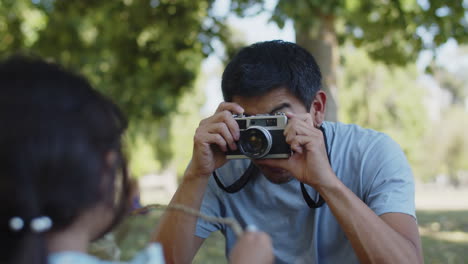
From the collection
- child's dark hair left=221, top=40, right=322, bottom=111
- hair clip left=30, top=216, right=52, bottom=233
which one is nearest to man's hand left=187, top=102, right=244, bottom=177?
child's dark hair left=221, top=40, right=322, bottom=111

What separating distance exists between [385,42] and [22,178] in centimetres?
708

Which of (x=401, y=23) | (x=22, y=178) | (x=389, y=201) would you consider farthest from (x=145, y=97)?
(x=22, y=178)

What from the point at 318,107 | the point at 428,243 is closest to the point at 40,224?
the point at 318,107

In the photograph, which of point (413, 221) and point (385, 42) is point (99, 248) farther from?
point (385, 42)

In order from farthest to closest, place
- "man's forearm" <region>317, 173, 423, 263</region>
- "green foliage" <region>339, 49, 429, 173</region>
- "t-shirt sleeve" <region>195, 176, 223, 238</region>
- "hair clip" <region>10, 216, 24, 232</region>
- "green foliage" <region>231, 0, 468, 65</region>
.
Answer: "green foliage" <region>339, 49, 429, 173</region> → "green foliage" <region>231, 0, 468, 65</region> → "t-shirt sleeve" <region>195, 176, 223, 238</region> → "man's forearm" <region>317, 173, 423, 263</region> → "hair clip" <region>10, 216, 24, 232</region>

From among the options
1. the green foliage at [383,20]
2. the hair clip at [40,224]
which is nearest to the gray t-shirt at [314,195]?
the hair clip at [40,224]

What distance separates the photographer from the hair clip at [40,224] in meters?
1.07

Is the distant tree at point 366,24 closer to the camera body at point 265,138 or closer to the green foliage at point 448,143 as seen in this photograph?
the camera body at point 265,138

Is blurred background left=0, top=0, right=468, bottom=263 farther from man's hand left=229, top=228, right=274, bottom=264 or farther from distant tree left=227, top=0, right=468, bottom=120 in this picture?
man's hand left=229, top=228, right=274, bottom=264

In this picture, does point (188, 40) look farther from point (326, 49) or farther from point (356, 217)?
point (356, 217)

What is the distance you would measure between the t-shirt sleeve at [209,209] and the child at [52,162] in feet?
3.76

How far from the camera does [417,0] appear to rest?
596cm

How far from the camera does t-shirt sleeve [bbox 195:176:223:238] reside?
238 centimetres

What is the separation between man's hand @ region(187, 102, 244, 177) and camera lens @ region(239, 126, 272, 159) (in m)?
0.06
